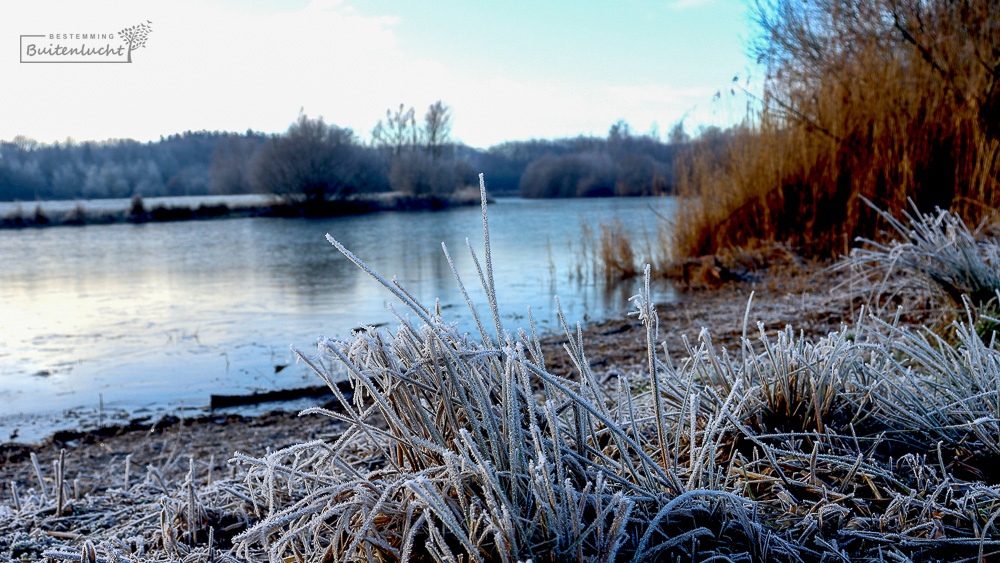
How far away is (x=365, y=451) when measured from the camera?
1805mm

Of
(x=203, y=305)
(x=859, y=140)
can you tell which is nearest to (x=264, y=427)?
(x=203, y=305)

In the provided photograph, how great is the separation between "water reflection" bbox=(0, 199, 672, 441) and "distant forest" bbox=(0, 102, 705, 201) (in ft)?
33.4

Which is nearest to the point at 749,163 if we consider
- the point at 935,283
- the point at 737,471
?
the point at 935,283

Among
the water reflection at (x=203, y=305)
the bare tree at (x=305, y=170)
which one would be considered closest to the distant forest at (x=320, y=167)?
the bare tree at (x=305, y=170)

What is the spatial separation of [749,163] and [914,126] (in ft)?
6.47

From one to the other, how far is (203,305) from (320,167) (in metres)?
25.3

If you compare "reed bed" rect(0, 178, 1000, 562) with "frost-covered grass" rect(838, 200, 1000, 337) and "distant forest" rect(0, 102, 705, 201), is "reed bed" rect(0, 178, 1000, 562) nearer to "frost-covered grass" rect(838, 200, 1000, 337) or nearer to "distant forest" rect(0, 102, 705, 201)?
"frost-covered grass" rect(838, 200, 1000, 337)

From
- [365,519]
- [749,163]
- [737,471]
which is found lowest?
[737,471]

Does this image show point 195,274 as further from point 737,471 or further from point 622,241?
point 737,471

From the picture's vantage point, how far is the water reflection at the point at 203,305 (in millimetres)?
4734

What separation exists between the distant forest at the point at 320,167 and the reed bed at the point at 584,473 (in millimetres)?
17942

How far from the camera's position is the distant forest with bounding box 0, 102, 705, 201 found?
32031 mm

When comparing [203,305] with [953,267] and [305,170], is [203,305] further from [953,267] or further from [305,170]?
[305,170]

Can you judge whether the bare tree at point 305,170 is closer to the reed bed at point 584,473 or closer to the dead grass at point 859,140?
the dead grass at point 859,140
